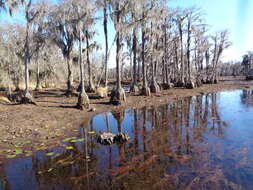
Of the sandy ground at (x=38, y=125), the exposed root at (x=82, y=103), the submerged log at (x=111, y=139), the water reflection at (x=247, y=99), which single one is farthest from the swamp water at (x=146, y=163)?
the water reflection at (x=247, y=99)

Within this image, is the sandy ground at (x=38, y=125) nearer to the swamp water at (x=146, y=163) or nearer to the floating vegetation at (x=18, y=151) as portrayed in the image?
the floating vegetation at (x=18, y=151)

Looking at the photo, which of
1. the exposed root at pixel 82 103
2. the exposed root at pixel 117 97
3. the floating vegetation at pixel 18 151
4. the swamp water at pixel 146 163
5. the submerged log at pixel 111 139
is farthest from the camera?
the exposed root at pixel 117 97

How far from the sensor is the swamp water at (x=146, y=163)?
367 cm

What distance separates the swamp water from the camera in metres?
3.67

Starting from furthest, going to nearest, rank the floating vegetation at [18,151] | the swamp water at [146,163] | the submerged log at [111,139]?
the submerged log at [111,139] < the floating vegetation at [18,151] < the swamp water at [146,163]

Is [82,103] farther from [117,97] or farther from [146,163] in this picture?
[146,163]

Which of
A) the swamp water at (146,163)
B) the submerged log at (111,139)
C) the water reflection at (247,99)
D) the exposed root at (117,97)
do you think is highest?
the exposed root at (117,97)

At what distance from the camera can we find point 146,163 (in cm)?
447

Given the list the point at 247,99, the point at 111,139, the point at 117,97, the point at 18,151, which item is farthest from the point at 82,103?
the point at 247,99

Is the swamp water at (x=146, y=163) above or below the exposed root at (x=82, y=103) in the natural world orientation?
below

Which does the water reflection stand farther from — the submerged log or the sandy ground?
the submerged log

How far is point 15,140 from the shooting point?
240 inches

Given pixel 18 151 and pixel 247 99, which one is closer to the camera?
pixel 18 151

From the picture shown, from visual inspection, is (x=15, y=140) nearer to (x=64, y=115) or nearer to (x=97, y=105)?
(x=64, y=115)
